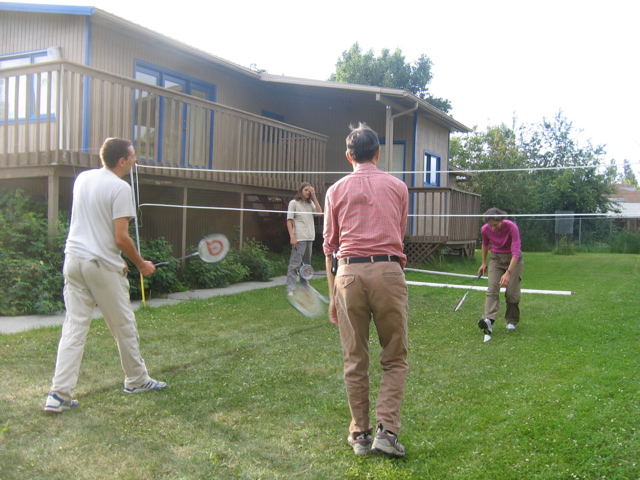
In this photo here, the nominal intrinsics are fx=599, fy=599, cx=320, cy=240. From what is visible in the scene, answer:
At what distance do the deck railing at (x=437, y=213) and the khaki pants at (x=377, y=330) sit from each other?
1185 centimetres

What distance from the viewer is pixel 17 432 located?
3.82 meters

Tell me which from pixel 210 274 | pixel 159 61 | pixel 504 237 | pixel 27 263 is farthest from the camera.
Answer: pixel 159 61

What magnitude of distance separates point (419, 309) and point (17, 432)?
244 inches

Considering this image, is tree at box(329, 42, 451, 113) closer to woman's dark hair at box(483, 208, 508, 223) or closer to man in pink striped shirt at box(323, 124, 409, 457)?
woman's dark hair at box(483, 208, 508, 223)

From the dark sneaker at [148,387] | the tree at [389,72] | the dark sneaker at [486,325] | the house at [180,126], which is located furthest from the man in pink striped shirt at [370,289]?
the tree at [389,72]

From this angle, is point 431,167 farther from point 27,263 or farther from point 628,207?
point 628,207

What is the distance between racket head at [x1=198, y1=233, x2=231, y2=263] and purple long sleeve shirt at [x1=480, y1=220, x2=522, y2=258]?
10.2 ft

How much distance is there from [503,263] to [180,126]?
6465 millimetres

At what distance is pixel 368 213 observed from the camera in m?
3.58

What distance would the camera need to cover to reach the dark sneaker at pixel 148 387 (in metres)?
4.65

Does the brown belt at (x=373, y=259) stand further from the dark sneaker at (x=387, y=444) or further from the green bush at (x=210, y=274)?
the green bush at (x=210, y=274)

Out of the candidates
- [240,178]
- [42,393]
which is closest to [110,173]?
[42,393]

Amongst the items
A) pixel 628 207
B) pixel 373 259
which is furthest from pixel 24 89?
pixel 628 207

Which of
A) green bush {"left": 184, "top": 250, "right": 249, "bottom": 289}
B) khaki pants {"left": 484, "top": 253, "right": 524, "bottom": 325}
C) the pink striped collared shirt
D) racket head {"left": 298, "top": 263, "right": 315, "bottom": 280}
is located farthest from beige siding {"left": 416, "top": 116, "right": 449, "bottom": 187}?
the pink striped collared shirt
